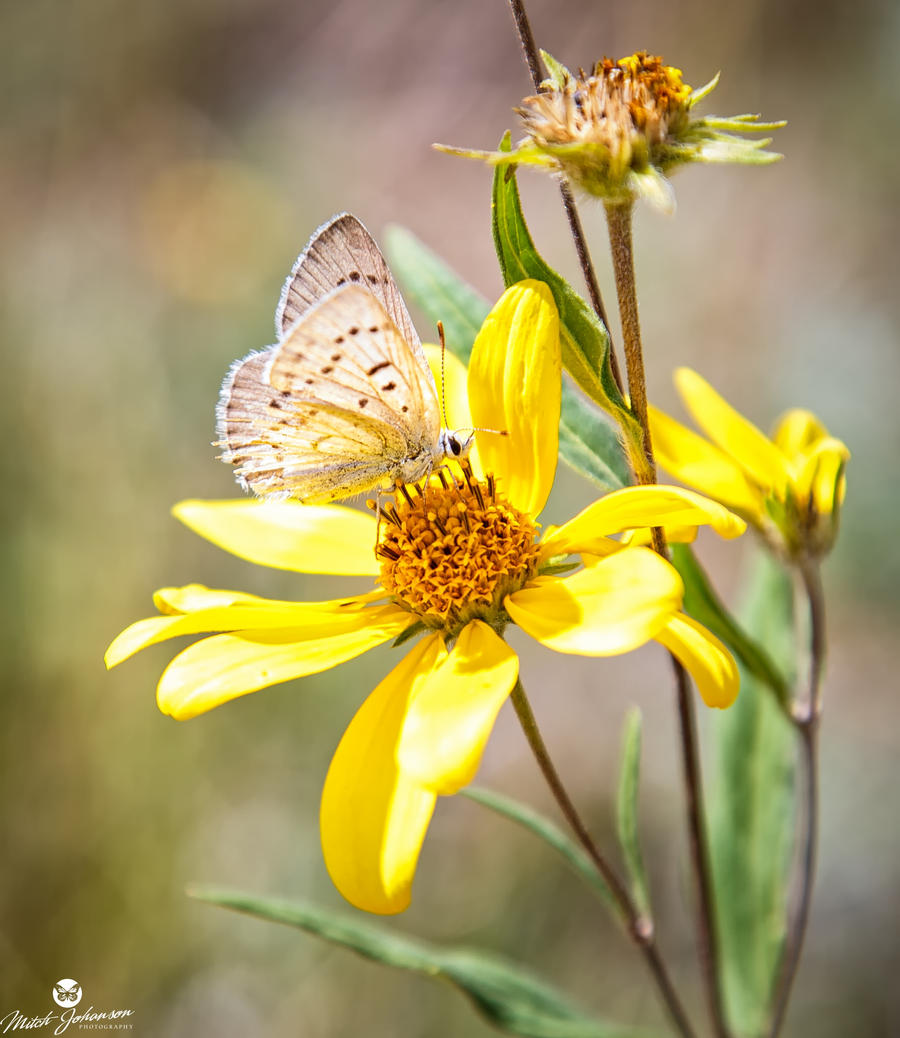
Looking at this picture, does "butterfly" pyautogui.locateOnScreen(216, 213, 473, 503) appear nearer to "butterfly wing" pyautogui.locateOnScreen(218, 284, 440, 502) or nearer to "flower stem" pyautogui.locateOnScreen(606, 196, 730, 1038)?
"butterfly wing" pyautogui.locateOnScreen(218, 284, 440, 502)

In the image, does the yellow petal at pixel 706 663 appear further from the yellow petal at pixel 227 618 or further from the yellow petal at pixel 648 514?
the yellow petal at pixel 227 618

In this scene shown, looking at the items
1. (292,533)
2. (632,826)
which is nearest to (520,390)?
(292,533)

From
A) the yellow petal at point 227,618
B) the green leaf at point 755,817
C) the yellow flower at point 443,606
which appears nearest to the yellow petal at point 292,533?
the yellow flower at point 443,606

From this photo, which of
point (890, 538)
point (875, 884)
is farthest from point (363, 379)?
point (890, 538)

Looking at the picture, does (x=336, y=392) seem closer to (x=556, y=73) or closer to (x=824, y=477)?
(x=556, y=73)

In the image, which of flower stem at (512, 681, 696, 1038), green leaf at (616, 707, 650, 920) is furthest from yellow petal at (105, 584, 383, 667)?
green leaf at (616, 707, 650, 920)
